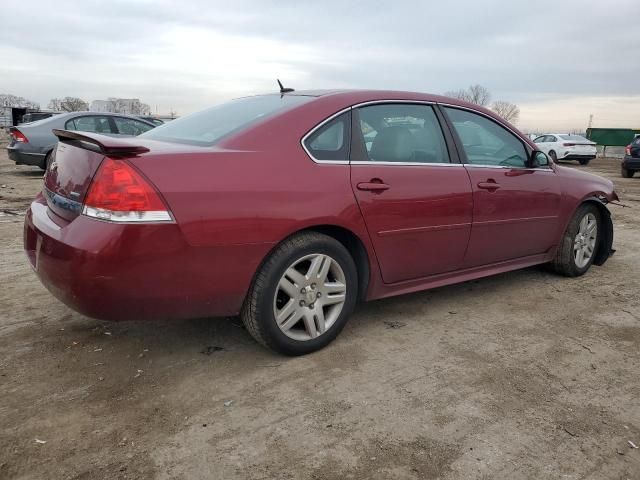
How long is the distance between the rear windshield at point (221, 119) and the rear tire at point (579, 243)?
278cm

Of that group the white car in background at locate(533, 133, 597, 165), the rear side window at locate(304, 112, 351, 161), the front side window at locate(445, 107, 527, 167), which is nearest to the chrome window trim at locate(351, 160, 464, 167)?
the rear side window at locate(304, 112, 351, 161)

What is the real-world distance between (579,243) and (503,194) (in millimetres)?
1326

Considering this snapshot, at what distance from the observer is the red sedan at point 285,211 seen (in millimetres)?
2369

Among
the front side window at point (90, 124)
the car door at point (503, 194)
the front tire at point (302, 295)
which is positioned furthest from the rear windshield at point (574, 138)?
the front tire at point (302, 295)

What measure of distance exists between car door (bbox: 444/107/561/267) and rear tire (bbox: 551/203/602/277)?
0.79ft

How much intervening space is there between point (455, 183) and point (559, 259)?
1.71 meters

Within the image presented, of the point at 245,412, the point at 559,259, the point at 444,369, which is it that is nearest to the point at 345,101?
the point at 444,369

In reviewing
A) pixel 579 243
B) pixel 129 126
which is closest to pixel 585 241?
pixel 579 243

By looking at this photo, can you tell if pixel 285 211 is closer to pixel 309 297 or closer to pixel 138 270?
pixel 309 297

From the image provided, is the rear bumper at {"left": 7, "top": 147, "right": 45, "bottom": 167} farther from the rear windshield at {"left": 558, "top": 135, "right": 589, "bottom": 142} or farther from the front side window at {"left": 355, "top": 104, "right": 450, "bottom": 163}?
the rear windshield at {"left": 558, "top": 135, "right": 589, "bottom": 142}

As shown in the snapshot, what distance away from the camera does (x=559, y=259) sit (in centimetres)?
457

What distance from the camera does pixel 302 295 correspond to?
2.86 meters

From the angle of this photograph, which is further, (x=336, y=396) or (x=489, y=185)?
(x=489, y=185)

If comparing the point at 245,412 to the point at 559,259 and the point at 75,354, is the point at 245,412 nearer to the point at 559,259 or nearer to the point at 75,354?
the point at 75,354
